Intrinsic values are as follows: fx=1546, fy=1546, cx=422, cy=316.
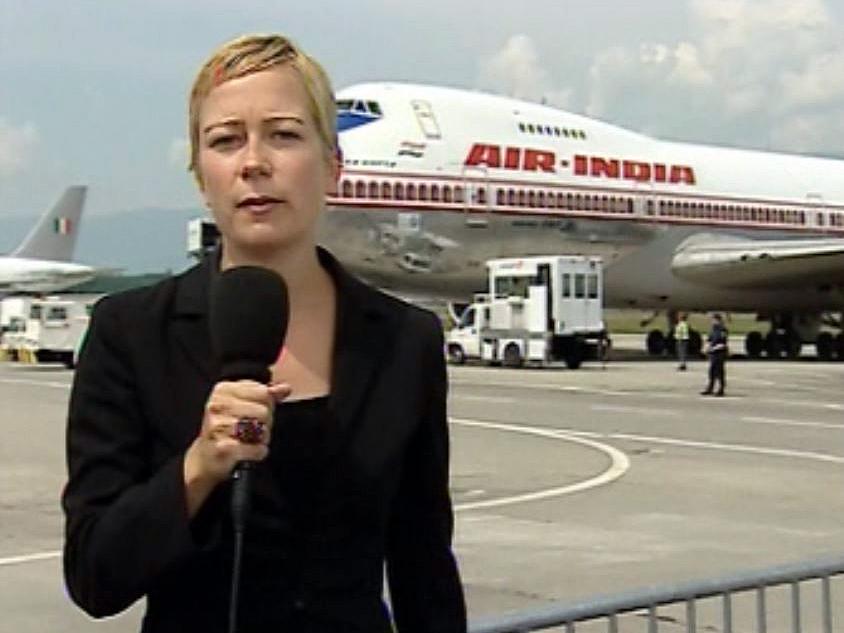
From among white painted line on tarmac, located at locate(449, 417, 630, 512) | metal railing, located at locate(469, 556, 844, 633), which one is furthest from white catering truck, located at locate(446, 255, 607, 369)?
metal railing, located at locate(469, 556, 844, 633)

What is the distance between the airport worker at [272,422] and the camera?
2178 millimetres

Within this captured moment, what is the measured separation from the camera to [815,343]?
4534 cm

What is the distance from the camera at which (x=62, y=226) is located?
7850 centimetres

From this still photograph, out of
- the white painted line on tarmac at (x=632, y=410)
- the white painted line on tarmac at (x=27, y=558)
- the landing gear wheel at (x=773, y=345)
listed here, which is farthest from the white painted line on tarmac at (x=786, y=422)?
the landing gear wheel at (x=773, y=345)

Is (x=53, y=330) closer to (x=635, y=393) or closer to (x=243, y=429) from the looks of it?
(x=635, y=393)

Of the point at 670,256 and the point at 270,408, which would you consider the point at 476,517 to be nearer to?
the point at 270,408

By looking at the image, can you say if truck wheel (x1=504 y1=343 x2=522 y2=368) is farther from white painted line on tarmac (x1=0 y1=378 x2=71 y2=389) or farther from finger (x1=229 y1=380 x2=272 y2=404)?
finger (x1=229 y1=380 x2=272 y2=404)

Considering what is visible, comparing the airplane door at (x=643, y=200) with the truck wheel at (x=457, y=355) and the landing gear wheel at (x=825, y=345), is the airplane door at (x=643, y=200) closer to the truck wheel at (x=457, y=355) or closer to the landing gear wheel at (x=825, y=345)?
the truck wheel at (x=457, y=355)

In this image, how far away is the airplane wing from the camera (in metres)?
39.1

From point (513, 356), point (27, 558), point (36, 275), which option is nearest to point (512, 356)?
point (513, 356)

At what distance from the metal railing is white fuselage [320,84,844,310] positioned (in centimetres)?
2767

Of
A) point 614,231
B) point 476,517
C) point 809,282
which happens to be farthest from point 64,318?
point 476,517

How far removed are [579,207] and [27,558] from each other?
28.5 m

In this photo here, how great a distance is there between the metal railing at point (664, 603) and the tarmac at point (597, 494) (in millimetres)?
638
